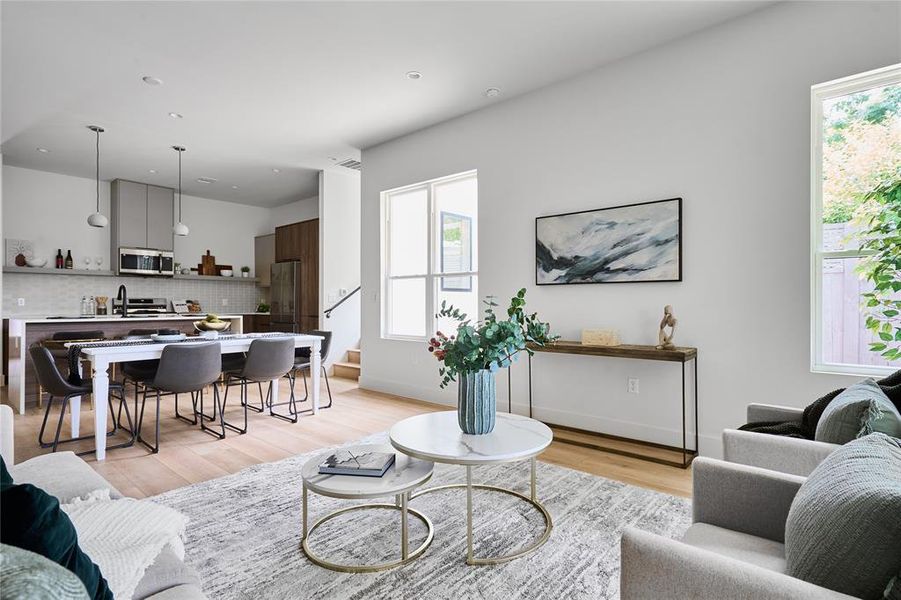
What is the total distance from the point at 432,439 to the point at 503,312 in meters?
2.46

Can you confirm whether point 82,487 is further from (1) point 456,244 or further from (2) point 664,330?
(1) point 456,244

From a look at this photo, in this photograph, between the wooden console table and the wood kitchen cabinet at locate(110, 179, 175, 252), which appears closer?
the wooden console table

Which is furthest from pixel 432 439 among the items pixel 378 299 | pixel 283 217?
pixel 283 217

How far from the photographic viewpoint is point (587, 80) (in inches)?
152

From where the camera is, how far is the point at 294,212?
8.61 meters

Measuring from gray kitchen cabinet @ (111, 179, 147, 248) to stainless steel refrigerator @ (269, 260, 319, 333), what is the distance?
201cm

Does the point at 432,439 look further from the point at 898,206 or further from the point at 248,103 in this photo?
the point at 248,103

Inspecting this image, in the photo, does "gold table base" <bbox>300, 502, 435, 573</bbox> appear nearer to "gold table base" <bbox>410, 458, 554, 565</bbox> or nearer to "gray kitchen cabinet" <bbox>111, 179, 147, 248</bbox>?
"gold table base" <bbox>410, 458, 554, 565</bbox>

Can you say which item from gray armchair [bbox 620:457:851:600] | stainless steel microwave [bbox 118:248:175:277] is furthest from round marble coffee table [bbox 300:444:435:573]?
stainless steel microwave [bbox 118:248:175:277]

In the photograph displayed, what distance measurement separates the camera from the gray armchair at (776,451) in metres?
1.58

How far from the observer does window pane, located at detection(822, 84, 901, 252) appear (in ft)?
9.00

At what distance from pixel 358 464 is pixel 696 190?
2.93 m

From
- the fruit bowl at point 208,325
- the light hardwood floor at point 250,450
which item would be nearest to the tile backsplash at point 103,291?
the light hardwood floor at point 250,450

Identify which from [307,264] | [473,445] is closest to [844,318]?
[473,445]
